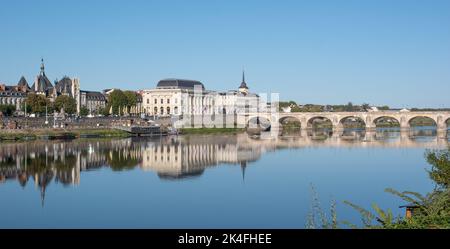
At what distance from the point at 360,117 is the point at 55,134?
37.3 meters

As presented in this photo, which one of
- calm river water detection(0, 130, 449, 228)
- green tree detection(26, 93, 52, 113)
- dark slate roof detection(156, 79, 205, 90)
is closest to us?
calm river water detection(0, 130, 449, 228)

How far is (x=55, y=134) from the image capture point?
50.5 m

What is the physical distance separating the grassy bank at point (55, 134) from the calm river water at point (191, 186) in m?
12.7

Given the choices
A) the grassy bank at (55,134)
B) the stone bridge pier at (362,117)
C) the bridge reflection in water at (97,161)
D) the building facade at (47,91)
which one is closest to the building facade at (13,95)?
the building facade at (47,91)

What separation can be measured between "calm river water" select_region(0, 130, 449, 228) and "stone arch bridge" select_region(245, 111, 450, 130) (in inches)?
1188

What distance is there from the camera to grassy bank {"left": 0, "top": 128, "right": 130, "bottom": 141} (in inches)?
1839

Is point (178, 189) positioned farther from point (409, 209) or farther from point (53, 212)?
point (409, 209)

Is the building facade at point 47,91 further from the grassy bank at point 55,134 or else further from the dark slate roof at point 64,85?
the grassy bank at point 55,134

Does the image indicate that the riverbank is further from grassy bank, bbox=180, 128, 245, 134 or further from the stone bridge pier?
the stone bridge pier

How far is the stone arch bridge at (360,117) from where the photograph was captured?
62.6 metres

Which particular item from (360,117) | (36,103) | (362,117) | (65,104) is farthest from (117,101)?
(362,117)

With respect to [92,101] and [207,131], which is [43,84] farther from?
[207,131]

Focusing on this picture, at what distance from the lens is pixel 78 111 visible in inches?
2958

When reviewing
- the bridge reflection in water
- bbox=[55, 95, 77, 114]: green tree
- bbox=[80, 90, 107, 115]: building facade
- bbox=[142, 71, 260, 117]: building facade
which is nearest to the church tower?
bbox=[142, 71, 260, 117]: building facade
